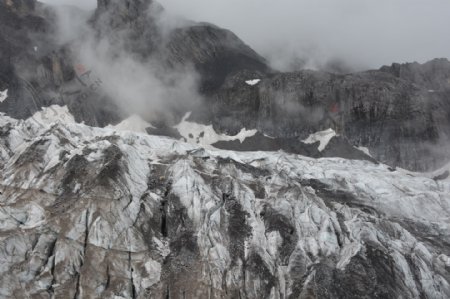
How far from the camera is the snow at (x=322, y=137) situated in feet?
448

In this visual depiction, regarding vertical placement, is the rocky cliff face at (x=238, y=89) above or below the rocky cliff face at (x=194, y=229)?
above

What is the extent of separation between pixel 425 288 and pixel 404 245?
28.6 ft

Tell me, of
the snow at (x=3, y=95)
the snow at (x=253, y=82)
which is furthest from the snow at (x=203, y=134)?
the snow at (x=3, y=95)

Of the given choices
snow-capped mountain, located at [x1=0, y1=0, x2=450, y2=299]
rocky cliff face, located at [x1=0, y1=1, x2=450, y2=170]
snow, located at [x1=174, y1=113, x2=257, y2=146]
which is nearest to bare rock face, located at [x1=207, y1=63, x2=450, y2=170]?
rocky cliff face, located at [x1=0, y1=1, x2=450, y2=170]

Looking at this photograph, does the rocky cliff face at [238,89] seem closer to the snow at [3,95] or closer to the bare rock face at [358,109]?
the bare rock face at [358,109]

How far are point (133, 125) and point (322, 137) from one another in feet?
186

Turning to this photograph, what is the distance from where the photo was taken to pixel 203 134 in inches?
5822

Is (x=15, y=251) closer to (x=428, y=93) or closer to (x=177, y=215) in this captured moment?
(x=177, y=215)

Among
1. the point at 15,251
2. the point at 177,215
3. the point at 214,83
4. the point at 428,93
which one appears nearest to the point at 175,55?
the point at 214,83

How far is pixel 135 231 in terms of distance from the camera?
7925 centimetres

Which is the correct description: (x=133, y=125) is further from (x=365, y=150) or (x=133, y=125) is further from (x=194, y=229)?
(x=194, y=229)

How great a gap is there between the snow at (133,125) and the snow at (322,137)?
48.6 meters

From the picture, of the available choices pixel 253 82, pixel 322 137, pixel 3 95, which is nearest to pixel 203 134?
pixel 253 82

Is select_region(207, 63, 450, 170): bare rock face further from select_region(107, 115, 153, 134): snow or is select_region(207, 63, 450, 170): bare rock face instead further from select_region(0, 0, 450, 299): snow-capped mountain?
select_region(107, 115, 153, 134): snow
